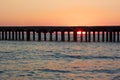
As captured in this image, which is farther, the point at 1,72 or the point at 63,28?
the point at 63,28

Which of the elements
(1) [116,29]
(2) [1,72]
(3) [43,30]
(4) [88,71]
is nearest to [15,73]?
(2) [1,72]

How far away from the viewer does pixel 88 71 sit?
25.4 metres

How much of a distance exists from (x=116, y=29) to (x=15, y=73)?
5331 centimetres

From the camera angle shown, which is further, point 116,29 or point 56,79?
point 116,29

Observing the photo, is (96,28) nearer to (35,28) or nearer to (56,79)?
(35,28)

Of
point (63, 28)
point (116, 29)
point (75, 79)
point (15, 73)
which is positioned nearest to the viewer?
point (75, 79)

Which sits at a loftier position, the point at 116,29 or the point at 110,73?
the point at 110,73

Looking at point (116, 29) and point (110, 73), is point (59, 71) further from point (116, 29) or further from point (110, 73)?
point (116, 29)

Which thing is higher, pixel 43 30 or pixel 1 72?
pixel 1 72

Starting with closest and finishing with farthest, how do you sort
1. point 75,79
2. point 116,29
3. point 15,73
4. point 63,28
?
point 75,79 < point 15,73 < point 116,29 < point 63,28

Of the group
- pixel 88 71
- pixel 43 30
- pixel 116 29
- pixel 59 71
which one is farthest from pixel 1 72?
pixel 43 30

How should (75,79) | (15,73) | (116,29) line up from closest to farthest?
(75,79) < (15,73) < (116,29)

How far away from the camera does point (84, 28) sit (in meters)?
78.9

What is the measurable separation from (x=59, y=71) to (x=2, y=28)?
60878 millimetres
